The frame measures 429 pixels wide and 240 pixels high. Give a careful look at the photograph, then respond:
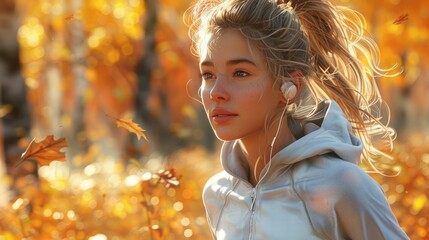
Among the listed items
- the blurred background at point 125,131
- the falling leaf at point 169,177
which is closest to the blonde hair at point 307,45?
the blurred background at point 125,131

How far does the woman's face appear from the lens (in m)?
3.35

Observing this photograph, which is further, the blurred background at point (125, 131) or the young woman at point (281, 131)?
the blurred background at point (125, 131)

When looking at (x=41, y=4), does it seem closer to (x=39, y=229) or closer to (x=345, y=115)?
(x=39, y=229)

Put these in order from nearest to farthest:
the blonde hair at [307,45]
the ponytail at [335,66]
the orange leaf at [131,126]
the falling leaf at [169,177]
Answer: the blonde hair at [307,45]
the ponytail at [335,66]
the orange leaf at [131,126]
the falling leaf at [169,177]

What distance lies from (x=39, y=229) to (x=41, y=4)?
20.2 meters

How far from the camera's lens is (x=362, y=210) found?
3.12m

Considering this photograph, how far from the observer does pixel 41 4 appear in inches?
989

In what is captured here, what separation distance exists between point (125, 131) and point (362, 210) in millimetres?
16591

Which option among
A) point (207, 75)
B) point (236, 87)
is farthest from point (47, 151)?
point (236, 87)

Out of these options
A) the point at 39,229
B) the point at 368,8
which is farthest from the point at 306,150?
the point at 368,8

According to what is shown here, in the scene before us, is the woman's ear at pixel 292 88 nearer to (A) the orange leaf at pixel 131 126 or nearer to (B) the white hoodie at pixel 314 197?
(B) the white hoodie at pixel 314 197

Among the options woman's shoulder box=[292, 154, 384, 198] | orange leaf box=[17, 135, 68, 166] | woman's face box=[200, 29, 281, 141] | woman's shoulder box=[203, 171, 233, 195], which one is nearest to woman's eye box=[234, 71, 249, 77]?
woman's face box=[200, 29, 281, 141]

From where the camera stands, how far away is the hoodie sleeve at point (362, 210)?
10.3ft

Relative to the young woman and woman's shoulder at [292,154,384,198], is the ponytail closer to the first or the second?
the young woman
